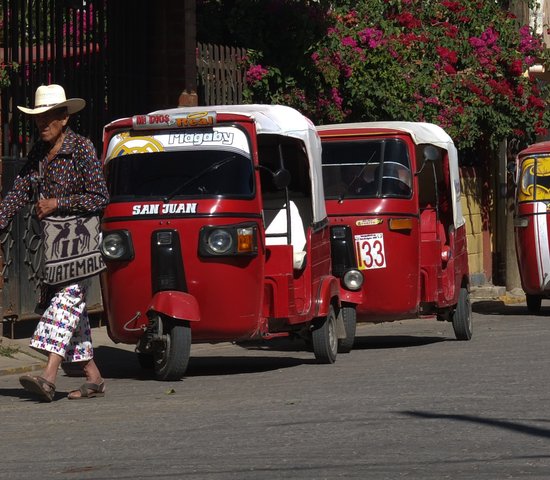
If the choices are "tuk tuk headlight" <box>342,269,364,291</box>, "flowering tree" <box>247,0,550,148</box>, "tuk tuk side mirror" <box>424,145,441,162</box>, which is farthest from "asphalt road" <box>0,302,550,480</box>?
"flowering tree" <box>247,0,550,148</box>

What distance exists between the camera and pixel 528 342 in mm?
15594

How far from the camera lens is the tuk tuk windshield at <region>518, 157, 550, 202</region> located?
21438mm

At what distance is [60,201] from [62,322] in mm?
795

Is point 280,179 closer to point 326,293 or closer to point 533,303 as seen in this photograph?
point 326,293

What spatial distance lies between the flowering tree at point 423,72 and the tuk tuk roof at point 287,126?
278 inches

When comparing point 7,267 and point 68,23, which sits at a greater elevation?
point 68,23

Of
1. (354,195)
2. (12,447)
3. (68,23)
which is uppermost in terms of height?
(68,23)

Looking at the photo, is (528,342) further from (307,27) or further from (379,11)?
(379,11)

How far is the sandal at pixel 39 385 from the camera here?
10.5 m

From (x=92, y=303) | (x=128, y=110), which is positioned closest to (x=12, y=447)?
(x=92, y=303)

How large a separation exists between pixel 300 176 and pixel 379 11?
9.81 m

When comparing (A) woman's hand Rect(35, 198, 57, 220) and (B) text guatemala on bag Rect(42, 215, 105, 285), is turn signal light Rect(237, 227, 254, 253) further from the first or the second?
→ (A) woman's hand Rect(35, 198, 57, 220)

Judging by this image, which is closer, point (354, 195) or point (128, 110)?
point (354, 195)

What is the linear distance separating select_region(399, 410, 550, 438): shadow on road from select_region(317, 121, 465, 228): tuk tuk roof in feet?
21.1
